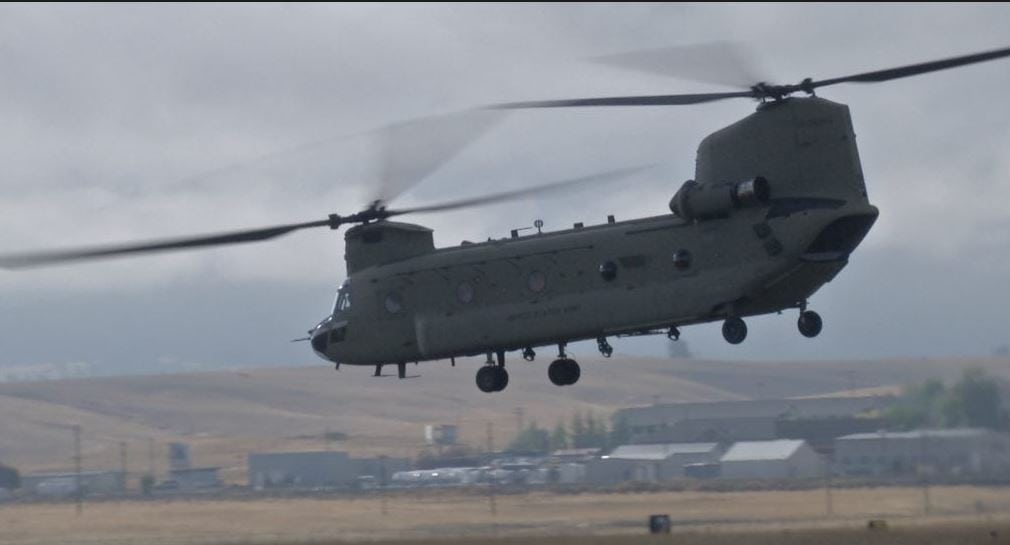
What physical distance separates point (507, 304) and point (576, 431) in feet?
157

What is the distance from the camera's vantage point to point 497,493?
62969 mm

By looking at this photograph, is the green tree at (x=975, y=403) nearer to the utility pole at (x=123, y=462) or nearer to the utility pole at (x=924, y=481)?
the utility pole at (x=924, y=481)

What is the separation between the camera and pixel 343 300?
38719 mm

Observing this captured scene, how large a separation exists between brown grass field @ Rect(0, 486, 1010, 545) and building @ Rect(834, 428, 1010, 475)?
38.6 inches

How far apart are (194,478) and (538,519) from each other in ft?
88.0

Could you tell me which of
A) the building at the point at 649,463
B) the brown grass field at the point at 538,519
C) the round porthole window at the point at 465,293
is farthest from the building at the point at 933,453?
the round porthole window at the point at 465,293

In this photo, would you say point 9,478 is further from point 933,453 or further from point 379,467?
point 933,453

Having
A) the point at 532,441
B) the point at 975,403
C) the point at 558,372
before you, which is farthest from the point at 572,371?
the point at 532,441

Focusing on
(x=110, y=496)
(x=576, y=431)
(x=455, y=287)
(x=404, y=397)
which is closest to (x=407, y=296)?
(x=455, y=287)

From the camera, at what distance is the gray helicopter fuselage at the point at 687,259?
3192 cm

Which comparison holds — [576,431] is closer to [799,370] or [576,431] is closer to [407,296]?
[407,296]

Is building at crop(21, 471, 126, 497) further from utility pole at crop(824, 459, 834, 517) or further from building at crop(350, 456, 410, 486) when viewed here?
utility pole at crop(824, 459, 834, 517)

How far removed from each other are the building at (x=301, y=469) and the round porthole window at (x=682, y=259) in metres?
38.8

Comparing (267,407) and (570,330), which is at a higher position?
(267,407)
